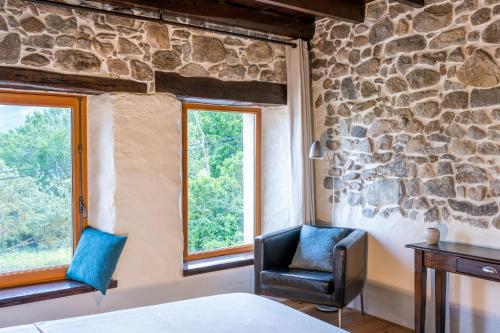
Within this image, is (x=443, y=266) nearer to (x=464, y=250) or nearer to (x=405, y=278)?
(x=464, y=250)

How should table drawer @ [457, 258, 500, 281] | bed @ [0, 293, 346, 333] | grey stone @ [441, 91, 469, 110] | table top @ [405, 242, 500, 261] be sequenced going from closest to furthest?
bed @ [0, 293, 346, 333]
table drawer @ [457, 258, 500, 281]
table top @ [405, 242, 500, 261]
grey stone @ [441, 91, 469, 110]

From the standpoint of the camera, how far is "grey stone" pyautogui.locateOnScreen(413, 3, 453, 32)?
3.52 meters

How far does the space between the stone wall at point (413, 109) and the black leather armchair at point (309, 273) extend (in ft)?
1.67

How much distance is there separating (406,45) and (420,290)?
185 centimetres

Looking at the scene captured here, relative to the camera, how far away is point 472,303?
11.3 feet

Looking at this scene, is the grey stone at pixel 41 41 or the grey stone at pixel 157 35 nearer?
the grey stone at pixel 41 41

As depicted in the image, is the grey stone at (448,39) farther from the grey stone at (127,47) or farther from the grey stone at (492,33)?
the grey stone at (127,47)

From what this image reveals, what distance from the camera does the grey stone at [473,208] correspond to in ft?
10.8

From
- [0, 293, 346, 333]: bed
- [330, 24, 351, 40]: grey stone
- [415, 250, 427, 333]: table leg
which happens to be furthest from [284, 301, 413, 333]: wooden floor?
[330, 24, 351, 40]: grey stone

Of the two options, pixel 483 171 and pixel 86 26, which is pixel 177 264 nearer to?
pixel 86 26

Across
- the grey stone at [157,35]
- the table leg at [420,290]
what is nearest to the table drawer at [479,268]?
the table leg at [420,290]

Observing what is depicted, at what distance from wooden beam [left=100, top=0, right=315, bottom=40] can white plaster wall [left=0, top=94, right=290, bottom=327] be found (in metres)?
0.68

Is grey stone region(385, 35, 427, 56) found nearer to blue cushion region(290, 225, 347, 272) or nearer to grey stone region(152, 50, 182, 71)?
blue cushion region(290, 225, 347, 272)

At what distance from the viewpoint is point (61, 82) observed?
342cm
